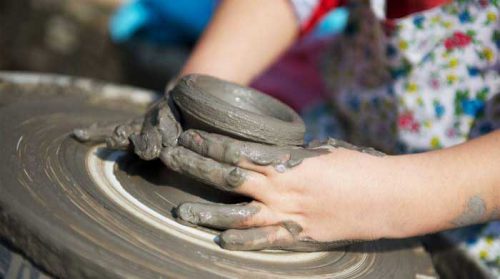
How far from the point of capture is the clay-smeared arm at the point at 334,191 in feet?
3.85

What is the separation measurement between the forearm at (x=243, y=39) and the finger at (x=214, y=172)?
57 centimetres

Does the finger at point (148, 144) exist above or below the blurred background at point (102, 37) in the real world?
above

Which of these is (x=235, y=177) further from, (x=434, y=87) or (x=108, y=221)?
(x=434, y=87)

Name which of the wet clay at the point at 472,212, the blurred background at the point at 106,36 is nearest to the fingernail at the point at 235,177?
the wet clay at the point at 472,212

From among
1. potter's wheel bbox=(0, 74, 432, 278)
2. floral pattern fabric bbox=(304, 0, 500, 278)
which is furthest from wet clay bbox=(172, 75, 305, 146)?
floral pattern fabric bbox=(304, 0, 500, 278)

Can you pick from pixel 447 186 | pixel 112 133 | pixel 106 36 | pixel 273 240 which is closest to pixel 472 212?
pixel 447 186

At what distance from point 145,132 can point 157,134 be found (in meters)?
0.04

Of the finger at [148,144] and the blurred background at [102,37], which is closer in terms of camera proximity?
the finger at [148,144]

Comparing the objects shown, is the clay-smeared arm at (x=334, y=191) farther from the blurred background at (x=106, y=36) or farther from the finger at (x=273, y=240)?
the blurred background at (x=106, y=36)

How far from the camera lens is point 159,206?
4.08 feet

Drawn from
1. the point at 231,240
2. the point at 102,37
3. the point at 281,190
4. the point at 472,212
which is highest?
the point at 472,212

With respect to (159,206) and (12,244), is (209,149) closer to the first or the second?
(159,206)

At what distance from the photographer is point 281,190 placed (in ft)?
3.91

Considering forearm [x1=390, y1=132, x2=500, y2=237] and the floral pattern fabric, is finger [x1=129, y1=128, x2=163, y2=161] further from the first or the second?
the floral pattern fabric
